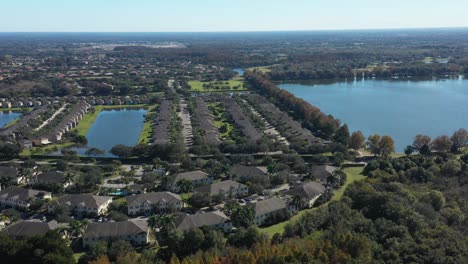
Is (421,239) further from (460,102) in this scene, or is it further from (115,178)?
(460,102)

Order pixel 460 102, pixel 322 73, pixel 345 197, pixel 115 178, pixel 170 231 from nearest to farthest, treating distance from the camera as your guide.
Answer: pixel 170 231, pixel 345 197, pixel 115 178, pixel 460 102, pixel 322 73

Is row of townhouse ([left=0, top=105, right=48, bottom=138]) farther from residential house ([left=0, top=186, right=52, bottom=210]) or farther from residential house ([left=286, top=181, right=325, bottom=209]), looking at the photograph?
residential house ([left=286, top=181, right=325, bottom=209])

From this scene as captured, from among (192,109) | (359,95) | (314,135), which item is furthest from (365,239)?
(359,95)

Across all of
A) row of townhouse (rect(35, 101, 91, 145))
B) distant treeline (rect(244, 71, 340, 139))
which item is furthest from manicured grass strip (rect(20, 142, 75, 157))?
distant treeline (rect(244, 71, 340, 139))

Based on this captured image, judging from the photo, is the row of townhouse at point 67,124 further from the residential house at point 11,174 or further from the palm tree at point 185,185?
the palm tree at point 185,185

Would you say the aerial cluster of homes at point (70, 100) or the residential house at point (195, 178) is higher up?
the aerial cluster of homes at point (70, 100)

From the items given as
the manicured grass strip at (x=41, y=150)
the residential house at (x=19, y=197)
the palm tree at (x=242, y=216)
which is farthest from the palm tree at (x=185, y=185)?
the manicured grass strip at (x=41, y=150)

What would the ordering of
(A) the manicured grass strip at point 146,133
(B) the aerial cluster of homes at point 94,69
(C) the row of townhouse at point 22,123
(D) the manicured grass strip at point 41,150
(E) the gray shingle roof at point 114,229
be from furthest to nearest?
1. (B) the aerial cluster of homes at point 94,69
2. (C) the row of townhouse at point 22,123
3. (A) the manicured grass strip at point 146,133
4. (D) the manicured grass strip at point 41,150
5. (E) the gray shingle roof at point 114,229
